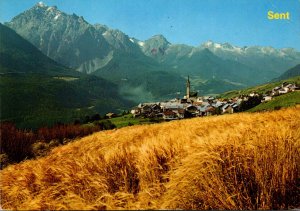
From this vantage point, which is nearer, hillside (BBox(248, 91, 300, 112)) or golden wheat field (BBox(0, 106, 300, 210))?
golden wheat field (BBox(0, 106, 300, 210))

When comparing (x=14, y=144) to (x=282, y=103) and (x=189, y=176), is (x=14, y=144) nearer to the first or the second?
(x=189, y=176)

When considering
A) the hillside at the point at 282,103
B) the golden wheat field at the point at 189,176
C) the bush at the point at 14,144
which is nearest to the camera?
the golden wheat field at the point at 189,176

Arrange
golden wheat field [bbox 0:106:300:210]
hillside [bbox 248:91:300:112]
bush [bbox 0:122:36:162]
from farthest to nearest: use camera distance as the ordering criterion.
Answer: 1. hillside [bbox 248:91:300:112]
2. bush [bbox 0:122:36:162]
3. golden wheat field [bbox 0:106:300:210]

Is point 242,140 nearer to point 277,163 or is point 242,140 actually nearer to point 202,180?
point 277,163

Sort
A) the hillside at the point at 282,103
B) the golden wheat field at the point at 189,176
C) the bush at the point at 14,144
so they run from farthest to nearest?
the hillside at the point at 282,103 → the bush at the point at 14,144 → the golden wheat field at the point at 189,176

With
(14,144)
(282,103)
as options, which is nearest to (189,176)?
(14,144)

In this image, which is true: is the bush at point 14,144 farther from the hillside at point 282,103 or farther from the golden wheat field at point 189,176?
the hillside at point 282,103

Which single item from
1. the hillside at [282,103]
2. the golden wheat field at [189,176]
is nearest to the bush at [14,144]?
the golden wheat field at [189,176]

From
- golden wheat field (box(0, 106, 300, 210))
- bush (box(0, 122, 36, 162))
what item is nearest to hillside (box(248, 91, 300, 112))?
bush (box(0, 122, 36, 162))

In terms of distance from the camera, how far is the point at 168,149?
Result: 791 cm

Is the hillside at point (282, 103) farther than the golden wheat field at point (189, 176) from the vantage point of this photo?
Yes

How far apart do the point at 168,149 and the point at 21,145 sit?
34.0ft

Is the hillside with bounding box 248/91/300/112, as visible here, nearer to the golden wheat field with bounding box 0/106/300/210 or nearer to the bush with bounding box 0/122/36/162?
the bush with bounding box 0/122/36/162

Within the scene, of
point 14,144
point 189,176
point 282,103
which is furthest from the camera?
point 282,103
